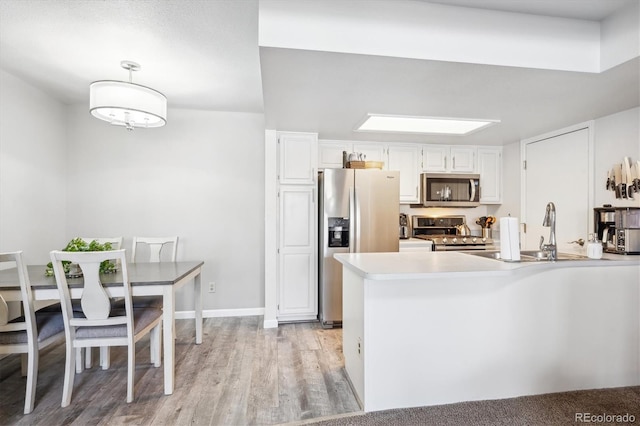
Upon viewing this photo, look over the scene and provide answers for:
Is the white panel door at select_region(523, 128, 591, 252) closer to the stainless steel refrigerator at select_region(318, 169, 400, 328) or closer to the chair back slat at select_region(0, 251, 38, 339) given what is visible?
the stainless steel refrigerator at select_region(318, 169, 400, 328)

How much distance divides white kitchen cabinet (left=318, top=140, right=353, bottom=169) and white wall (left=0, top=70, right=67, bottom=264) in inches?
113

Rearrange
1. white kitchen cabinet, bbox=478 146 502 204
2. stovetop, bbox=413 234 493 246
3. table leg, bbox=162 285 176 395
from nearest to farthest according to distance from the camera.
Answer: table leg, bbox=162 285 176 395 → stovetop, bbox=413 234 493 246 → white kitchen cabinet, bbox=478 146 502 204

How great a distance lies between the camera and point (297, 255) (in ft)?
11.4

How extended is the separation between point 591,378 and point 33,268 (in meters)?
4.36

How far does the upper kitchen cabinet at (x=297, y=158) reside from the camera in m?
3.46

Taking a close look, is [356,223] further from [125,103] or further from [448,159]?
[125,103]

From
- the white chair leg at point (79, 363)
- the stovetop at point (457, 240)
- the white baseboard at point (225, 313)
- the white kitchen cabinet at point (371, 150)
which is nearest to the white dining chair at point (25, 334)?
the white chair leg at point (79, 363)

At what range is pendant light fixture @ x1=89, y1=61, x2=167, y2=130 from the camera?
83.2 inches

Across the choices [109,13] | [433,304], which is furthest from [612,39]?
[109,13]

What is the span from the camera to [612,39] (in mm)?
1818

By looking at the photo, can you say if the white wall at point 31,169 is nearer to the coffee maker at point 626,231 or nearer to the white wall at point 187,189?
the white wall at point 187,189

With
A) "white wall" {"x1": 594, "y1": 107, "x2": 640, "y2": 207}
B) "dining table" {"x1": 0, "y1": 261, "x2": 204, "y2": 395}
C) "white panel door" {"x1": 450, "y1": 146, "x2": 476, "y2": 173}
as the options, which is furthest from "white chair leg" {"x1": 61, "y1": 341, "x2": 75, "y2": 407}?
"white wall" {"x1": 594, "y1": 107, "x2": 640, "y2": 207}

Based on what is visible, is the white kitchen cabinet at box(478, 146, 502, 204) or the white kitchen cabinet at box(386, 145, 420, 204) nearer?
the white kitchen cabinet at box(386, 145, 420, 204)

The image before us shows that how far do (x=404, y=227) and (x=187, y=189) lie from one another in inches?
107
